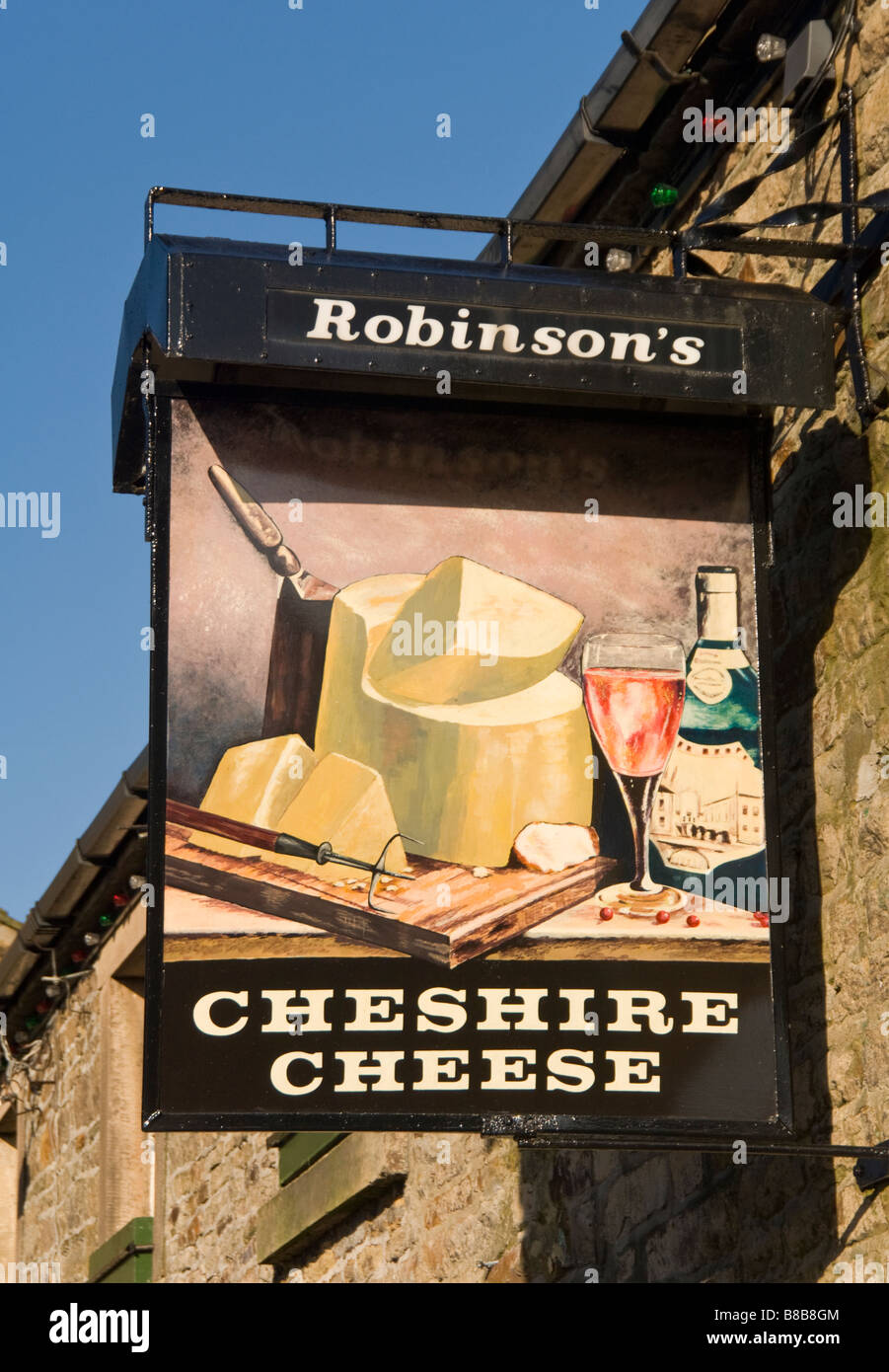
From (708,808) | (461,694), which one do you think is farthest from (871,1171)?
(461,694)

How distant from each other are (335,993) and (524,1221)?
2.95 m

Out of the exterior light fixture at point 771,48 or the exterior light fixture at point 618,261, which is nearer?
the exterior light fixture at point 771,48

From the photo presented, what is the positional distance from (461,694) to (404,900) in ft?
1.93

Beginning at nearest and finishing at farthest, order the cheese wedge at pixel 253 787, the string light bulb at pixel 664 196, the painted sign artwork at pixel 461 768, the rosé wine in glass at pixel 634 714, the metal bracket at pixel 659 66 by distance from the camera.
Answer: the painted sign artwork at pixel 461 768 < the cheese wedge at pixel 253 787 < the rosé wine in glass at pixel 634 714 < the metal bracket at pixel 659 66 < the string light bulb at pixel 664 196

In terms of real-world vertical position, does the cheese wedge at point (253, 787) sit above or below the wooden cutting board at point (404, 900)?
above

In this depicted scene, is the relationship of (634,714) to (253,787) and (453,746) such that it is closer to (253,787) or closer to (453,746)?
(453,746)

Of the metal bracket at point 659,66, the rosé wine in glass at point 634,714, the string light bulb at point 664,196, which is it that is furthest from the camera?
the string light bulb at point 664,196

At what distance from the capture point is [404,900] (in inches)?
192

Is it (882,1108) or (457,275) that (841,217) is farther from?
(882,1108)

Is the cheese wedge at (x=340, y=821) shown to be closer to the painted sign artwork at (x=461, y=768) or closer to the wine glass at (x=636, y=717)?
the painted sign artwork at (x=461, y=768)

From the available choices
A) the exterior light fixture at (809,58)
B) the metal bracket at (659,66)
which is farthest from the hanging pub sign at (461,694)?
the metal bracket at (659,66)

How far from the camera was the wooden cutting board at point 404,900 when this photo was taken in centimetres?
482

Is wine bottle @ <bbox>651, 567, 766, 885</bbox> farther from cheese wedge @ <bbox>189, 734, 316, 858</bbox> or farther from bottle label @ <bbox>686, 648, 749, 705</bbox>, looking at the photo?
cheese wedge @ <bbox>189, 734, 316, 858</bbox>

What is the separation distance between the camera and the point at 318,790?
16.1ft
